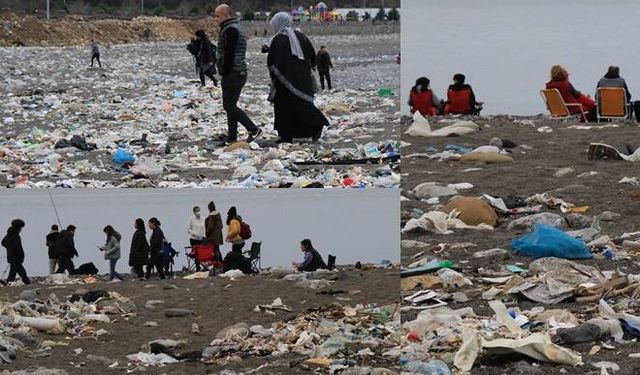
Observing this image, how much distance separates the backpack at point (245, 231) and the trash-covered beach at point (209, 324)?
363 mm

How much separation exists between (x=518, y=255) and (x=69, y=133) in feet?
17.8

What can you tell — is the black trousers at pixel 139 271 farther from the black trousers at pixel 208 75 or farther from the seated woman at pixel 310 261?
the black trousers at pixel 208 75

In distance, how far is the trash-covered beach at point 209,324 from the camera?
5.10 m

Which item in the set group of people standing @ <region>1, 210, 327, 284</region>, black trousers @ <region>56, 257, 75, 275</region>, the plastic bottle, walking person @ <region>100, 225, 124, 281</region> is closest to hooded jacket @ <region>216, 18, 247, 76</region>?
group of people standing @ <region>1, 210, 327, 284</region>

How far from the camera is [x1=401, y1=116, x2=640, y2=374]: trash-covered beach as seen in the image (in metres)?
4.71

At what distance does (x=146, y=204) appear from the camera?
19.0 ft

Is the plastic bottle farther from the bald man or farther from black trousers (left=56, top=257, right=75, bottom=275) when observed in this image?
the bald man

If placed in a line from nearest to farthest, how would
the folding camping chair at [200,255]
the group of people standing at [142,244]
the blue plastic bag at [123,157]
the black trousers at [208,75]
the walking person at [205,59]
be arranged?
1. the group of people standing at [142,244]
2. the folding camping chair at [200,255]
3. the blue plastic bag at [123,157]
4. the black trousers at [208,75]
5. the walking person at [205,59]

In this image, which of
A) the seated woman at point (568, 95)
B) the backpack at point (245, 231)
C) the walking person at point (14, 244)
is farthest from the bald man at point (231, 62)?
the seated woman at point (568, 95)

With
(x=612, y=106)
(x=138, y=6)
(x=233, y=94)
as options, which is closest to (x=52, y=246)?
(x=233, y=94)

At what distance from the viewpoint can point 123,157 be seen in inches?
355

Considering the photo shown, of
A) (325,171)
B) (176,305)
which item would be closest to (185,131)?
(325,171)

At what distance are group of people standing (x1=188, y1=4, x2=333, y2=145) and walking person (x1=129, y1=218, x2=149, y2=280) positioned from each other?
9.79 ft

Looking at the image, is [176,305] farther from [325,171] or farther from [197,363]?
[325,171]
